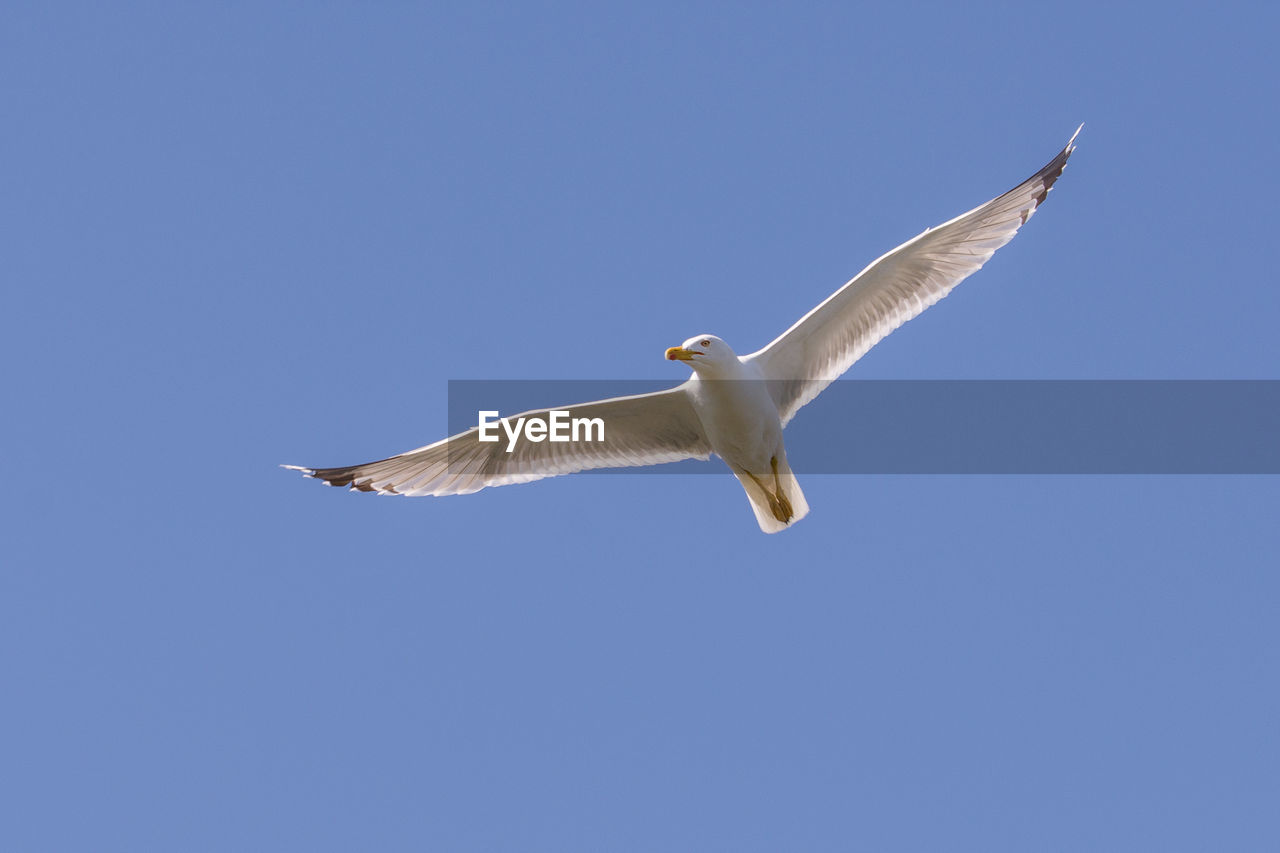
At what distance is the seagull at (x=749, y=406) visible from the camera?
1235 centimetres

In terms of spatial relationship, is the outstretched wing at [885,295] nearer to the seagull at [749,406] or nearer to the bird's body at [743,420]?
the seagull at [749,406]

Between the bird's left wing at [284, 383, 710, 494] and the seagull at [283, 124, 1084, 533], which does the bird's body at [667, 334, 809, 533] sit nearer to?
the seagull at [283, 124, 1084, 533]

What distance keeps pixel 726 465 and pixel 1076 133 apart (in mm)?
3625

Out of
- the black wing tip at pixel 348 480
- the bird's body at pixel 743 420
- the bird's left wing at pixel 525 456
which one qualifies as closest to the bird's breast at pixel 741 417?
the bird's body at pixel 743 420

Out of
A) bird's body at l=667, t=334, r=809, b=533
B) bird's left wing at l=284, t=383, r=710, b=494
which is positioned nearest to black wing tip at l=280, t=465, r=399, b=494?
bird's left wing at l=284, t=383, r=710, b=494

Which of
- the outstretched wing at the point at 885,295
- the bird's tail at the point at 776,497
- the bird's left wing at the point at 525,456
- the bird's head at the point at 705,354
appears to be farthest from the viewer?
the bird's left wing at the point at 525,456

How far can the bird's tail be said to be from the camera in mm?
12805

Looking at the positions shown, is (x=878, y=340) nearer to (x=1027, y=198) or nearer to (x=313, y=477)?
(x=1027, y=198)

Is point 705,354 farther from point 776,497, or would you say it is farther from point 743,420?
point 776,497

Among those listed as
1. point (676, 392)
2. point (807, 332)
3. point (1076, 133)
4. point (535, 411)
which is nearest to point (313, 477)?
point (535, 411)

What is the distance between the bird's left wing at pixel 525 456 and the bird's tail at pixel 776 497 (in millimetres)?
458

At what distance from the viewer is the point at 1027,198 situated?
12.7 metres

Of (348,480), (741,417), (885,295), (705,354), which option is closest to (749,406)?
(741,417)

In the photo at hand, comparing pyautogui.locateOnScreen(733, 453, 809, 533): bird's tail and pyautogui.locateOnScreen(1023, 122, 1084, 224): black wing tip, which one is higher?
pyautogui.locateOnScreen(1023, 122, 1084, 224): black wing tip
